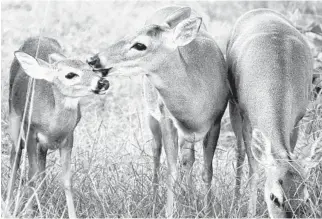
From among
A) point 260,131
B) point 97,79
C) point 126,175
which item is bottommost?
point 126,175

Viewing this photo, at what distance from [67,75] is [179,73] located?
92cm

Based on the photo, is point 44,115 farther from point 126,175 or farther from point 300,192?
point 300,192

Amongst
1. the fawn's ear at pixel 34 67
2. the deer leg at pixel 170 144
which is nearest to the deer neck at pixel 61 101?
the fawn's ear at pixel 34 67

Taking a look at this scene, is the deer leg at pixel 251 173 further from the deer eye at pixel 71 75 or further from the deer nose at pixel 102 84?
the deer eye at pixel 71 75

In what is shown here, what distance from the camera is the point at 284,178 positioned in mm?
5941

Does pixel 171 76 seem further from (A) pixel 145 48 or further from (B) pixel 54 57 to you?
(B) pixel 54 57

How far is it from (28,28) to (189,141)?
4563 millimetres

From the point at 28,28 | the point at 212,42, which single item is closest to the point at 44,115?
the point at 212,42

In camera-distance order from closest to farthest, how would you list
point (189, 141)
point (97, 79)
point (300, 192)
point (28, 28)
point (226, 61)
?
1. point (300, 192)
2. point (97, 79)
3. point (189, 141)
4. point (226, 61)
5. point (28, 28)

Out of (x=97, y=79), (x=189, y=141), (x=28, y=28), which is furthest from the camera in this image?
(x=28, y=28)

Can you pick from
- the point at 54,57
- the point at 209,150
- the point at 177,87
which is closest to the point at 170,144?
the point at 209,150

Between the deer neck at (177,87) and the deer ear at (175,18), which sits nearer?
the deer neck at (177,87)

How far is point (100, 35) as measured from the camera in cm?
1145

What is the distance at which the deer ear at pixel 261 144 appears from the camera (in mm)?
6074
